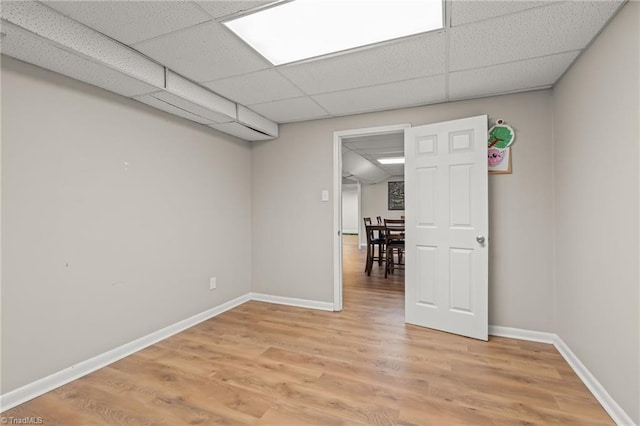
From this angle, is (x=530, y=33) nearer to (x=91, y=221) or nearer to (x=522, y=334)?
(x=522, y=334)

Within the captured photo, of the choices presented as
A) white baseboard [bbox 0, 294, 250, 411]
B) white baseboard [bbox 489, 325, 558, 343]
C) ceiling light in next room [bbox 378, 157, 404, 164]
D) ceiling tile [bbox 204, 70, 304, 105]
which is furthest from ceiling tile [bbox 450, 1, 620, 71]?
ceiling light in next room [bbox 378, 157, 404, 164]

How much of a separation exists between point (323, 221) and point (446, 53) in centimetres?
204

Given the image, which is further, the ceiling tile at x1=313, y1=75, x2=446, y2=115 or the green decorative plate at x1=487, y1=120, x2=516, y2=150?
the green decorative plate at x1=487, y1=120, x2=516, y2=150

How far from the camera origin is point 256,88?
2.58 m

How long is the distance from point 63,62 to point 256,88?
1276 millimetres

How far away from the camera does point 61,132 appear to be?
1.97 meters

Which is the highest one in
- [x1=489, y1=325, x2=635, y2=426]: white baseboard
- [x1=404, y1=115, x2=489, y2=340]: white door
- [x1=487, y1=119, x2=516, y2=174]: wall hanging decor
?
[x1=487, y1=119, x2=516, y2=174]: wall hanging decor

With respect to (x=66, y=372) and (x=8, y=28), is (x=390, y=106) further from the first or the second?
(x=66, y=372)

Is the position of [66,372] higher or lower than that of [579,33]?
lower

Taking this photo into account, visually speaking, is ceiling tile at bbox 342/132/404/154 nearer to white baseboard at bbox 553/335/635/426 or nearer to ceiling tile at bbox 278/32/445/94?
ceiling tile at bbox 278/32/445/94

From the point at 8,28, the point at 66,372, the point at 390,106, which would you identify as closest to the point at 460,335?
the point at 390,106

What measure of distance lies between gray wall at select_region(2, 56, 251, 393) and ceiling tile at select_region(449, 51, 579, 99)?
2490mm

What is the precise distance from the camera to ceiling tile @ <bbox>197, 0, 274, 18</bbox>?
152 centimetres

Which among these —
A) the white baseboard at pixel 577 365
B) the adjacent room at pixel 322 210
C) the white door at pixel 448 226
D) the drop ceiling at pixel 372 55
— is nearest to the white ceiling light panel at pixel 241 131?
the adjacent room at pixel 322 210
